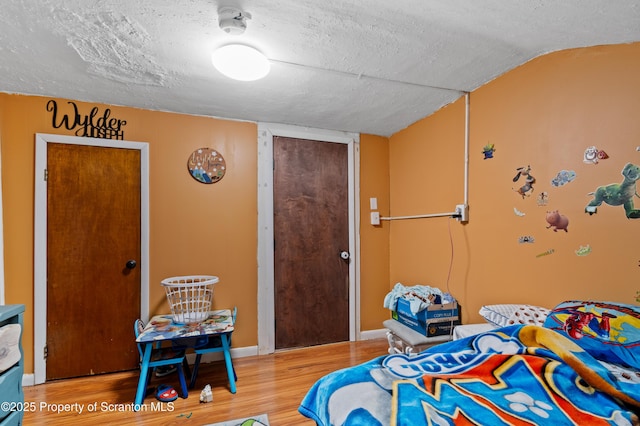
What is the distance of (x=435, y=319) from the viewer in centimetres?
218

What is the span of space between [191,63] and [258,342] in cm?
230

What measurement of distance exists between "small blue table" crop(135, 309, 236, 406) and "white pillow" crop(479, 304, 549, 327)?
1.68 metres

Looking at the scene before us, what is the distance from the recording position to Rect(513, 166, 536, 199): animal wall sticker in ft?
5.99

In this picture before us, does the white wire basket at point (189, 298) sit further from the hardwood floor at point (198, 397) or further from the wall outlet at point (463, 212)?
the wall outlet at point (463, 212)

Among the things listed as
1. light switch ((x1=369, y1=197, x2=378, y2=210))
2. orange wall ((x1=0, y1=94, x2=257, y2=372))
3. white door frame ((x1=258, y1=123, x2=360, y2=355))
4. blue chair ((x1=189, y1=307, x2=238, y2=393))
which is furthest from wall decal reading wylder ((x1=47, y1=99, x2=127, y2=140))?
light switch ((x1=369, y1=197, x2=378, y2=210))

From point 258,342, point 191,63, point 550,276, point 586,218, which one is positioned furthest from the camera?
point 258,342

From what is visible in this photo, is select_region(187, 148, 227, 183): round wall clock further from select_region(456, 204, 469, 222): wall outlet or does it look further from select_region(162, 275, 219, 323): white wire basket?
select_region(456, 204, 469, 222): wall outlet

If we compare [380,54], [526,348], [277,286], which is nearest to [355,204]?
[277,286]

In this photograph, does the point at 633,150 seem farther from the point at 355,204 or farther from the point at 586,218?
the point at 355,204

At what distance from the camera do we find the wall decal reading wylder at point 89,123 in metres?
2.29

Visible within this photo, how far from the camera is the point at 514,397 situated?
92 centimetres

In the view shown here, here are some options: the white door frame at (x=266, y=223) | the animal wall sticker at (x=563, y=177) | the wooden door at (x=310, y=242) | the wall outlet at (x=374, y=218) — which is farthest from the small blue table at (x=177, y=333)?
the animal wall sticker at (x=563, y=177)

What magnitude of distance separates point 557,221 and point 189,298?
2656mm

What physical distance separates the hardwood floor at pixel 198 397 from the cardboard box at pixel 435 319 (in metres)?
0.66
